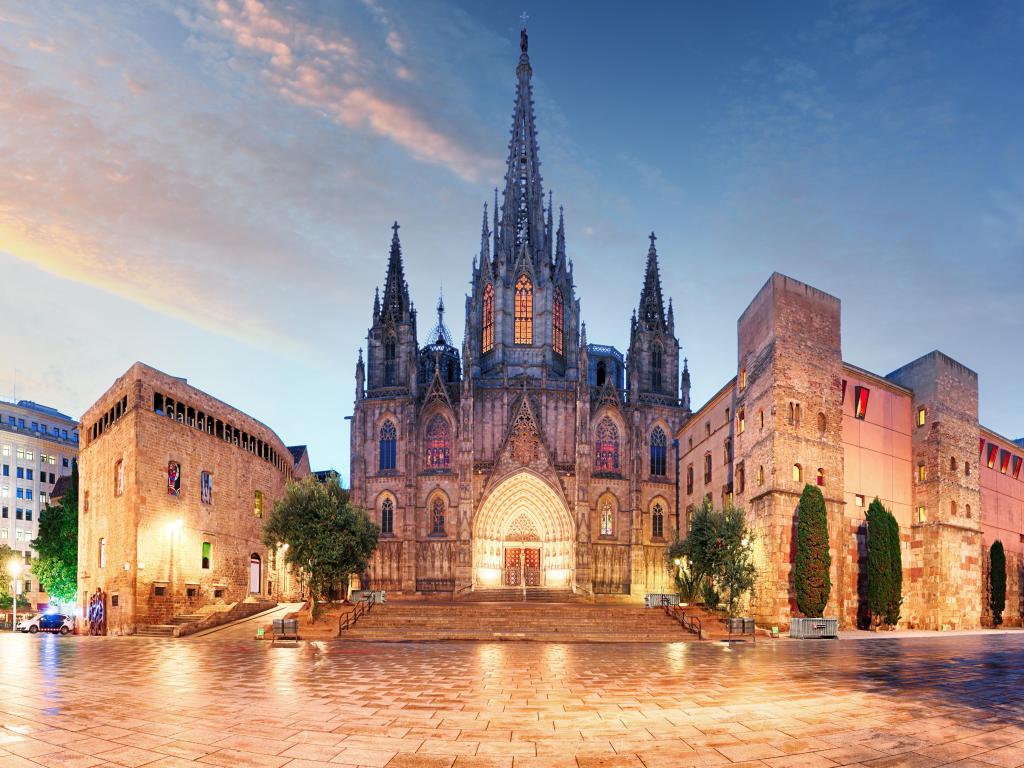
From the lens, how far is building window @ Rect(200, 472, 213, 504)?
36.0 meters

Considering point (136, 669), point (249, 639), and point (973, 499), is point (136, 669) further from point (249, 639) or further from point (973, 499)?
point (973, 499)

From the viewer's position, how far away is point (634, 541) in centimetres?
5356

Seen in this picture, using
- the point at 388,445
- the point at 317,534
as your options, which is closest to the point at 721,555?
the point at 317,534

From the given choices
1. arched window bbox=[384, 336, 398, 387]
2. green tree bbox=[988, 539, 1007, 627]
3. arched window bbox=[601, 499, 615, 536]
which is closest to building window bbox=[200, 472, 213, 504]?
arched window bbox=[384, 336, 398, 387]

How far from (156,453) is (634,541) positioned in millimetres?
31691

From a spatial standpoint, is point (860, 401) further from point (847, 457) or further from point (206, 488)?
point (206, 488)

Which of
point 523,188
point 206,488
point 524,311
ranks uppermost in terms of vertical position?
point 523,188

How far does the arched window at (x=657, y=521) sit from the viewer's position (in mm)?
54906

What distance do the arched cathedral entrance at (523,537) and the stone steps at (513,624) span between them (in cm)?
1781

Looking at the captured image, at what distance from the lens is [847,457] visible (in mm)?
36219

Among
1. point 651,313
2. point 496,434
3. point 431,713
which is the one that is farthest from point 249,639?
point 651,313

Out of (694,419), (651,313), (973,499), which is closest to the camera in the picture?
(973,499)

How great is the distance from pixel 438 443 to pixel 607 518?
12.4 m

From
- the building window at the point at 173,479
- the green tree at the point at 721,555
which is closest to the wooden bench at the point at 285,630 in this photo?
the building window at the point at 173,479
